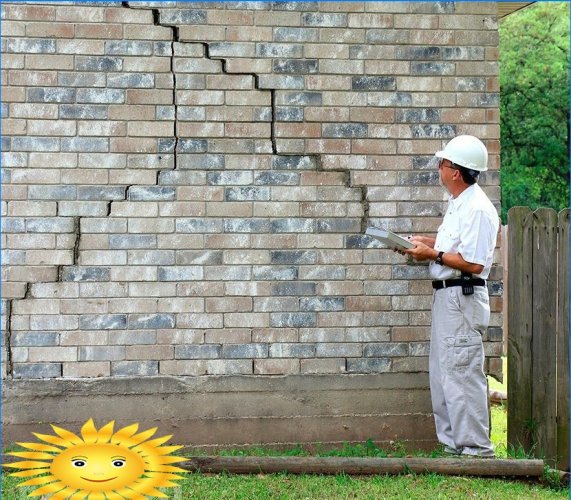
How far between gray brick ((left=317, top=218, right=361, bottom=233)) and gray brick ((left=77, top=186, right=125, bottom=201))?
51.5 inches

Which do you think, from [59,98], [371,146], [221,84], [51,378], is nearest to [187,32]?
[221,84]

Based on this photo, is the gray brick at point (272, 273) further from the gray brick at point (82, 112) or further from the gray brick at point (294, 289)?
the gray brick at point (82, 112)

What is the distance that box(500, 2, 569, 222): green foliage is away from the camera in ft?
93.5

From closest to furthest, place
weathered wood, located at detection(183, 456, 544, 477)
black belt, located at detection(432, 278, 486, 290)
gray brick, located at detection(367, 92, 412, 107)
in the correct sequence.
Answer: weathered wood, located at detection(183, 456, 544, 477)
black belt, located at detection(432, 278, 486, 290)
gray brick, located at detection(367, 92, 412, 107)

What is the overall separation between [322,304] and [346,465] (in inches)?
43.5

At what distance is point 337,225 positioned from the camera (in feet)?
20.9

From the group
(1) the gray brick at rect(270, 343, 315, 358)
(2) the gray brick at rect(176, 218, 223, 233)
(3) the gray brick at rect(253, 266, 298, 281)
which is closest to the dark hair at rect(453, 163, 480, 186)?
(3) the gray brick at rect(253, 266, 298, 281)

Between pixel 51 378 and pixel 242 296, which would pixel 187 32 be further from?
pixel 51 378

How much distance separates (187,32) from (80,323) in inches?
79.1

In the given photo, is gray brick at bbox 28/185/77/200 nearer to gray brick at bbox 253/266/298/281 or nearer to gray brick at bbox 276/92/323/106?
gray brick at bbox 253/266/298/281

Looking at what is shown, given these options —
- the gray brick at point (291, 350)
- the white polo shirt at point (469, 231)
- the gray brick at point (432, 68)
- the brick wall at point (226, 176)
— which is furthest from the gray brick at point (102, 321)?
the gray brick at point (432, 68)

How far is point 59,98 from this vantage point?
20.3ft

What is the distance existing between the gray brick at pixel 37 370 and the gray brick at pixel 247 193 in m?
1.55

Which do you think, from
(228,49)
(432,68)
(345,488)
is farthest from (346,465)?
(228,49)
